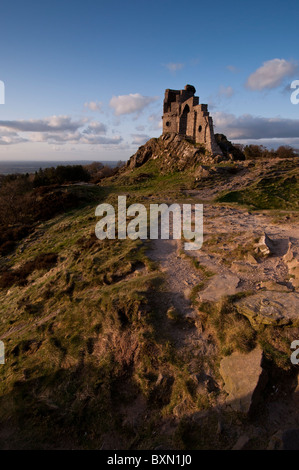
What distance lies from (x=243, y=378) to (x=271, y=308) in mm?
2030

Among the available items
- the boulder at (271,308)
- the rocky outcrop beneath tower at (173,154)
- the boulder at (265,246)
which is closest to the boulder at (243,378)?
the boulder at (271,308)

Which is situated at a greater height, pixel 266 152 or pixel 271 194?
pixel 266 152

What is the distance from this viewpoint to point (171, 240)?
1220cm

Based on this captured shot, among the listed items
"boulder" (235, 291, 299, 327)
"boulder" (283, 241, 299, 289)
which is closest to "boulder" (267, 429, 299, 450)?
"boulder" (235, 291, 299, 327)

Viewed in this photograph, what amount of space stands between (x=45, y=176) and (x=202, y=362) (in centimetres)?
3814

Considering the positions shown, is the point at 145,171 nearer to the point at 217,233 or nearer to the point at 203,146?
the point at 203,146

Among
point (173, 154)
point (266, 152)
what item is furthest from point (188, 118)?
point (266, 152)

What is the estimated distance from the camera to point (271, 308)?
21.0 ft

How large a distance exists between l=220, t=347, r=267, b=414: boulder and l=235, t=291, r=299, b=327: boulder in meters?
0.82

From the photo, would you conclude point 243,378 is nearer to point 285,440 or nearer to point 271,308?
point 285,440

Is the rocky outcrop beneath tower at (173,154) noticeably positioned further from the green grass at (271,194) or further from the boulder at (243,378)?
the boulder at (243,378)

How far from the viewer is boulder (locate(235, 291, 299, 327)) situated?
6055 millimetres
